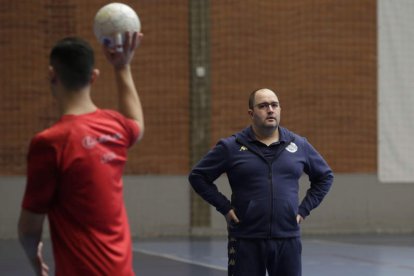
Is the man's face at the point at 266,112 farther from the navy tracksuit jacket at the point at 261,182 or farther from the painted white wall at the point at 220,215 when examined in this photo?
the painted white wall at the point at 220,215

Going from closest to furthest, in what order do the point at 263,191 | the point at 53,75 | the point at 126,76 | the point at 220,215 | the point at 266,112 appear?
the point at 53,75
the point at 126,76
the point at 263,191
the point at 266,112
the point at 220,215

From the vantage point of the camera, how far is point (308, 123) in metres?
18.5

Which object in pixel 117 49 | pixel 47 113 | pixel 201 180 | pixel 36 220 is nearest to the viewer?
pixel 36 220

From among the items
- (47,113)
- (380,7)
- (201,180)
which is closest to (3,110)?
(47,113)

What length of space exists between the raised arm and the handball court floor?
317 inches

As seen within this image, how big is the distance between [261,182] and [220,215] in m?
11.1

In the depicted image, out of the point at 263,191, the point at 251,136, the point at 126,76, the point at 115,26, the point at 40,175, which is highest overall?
the point at 115,26

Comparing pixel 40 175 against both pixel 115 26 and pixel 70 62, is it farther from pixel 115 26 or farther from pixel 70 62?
pixel 115 26

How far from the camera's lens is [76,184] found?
4.09 m

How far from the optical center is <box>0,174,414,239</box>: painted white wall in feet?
58.2

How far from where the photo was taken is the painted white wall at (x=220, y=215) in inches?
699

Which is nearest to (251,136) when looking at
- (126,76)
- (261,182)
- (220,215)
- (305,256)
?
(261,182)

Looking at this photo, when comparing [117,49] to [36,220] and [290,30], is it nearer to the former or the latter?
[36,220]

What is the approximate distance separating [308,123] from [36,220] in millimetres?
14753
